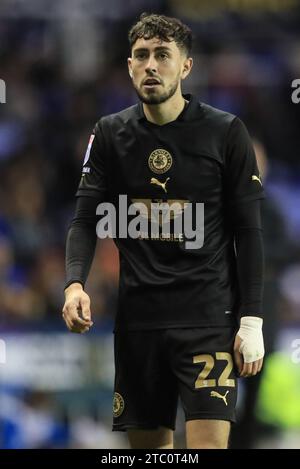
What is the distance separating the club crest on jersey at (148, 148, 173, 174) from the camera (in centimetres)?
511

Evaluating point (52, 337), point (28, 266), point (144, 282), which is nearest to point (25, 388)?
point (52, 337)

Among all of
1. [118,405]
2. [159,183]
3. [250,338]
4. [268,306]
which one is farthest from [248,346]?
[268,306]

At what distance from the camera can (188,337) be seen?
16.5ft

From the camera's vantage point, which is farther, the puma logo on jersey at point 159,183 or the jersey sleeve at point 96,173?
the jersey sleeve at point 96,173

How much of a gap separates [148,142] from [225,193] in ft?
1.30

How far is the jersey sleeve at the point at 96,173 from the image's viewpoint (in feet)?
17.2

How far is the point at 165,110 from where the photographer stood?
16.9ft

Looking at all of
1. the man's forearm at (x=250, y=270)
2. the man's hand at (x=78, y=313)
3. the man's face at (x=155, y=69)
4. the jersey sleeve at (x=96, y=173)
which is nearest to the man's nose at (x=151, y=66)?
the man's face at (x=155, y=69)

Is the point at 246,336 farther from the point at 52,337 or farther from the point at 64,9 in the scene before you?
the point at 64,9

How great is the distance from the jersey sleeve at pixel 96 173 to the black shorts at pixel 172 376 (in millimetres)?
628

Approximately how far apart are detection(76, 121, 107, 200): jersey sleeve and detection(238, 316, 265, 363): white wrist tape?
842 mm

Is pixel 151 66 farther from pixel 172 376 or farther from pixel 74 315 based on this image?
pixel 172 376

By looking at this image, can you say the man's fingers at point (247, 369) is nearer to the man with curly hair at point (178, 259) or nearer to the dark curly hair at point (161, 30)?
the man with curly hair at point (178, 259)

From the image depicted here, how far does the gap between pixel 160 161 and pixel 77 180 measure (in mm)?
6100
